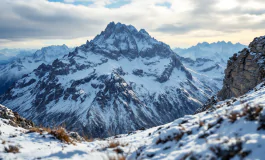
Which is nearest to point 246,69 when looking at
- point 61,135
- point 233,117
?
point 233,117

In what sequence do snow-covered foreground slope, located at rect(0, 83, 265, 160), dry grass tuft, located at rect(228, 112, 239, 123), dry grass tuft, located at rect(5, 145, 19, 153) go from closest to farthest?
snow-covered foreground slope, located at rect(0, 83, 265, 160)
dry grass tuft, located at rect(228, 112, 239, 123)
dry grass tuft, located at rect(5, 145, 19, 153)

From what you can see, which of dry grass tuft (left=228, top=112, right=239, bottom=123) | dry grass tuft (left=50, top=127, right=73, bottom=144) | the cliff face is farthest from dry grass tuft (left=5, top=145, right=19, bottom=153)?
the cliff face

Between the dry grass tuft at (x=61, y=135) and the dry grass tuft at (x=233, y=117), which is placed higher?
the dry grass tuft at (x=233, y=117)

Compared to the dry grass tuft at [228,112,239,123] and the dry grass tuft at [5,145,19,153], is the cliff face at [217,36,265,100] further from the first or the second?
the dry grass tuft at [5,145,19,153]

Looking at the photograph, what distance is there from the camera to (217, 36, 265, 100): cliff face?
3922cm

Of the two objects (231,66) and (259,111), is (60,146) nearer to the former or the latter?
(259,111)

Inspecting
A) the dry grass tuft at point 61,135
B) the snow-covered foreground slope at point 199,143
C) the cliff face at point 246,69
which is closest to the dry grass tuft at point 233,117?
the snow-covered foreground slope at point 199,143

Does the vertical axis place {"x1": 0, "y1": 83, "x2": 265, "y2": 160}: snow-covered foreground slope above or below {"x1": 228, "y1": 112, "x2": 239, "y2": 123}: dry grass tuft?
below

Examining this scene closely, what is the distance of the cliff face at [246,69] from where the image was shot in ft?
129

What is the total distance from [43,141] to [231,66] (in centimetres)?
5133

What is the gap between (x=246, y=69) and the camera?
4444cm

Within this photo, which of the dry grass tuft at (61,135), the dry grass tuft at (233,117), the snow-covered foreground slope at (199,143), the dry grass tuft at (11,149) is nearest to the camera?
the snow-covered foreground slope at (199,143)

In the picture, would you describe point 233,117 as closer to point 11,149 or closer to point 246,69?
point 11,149

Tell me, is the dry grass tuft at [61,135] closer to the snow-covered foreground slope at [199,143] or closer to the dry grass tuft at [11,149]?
the snow-covered foreground slope at [199,143]
